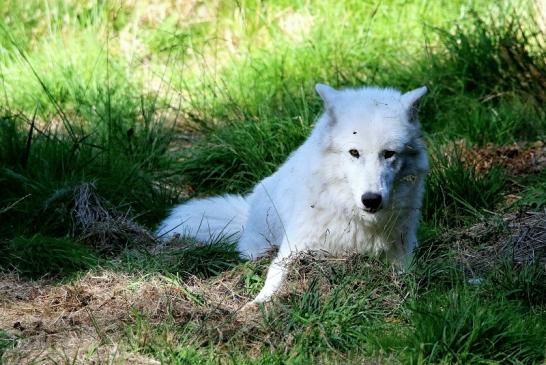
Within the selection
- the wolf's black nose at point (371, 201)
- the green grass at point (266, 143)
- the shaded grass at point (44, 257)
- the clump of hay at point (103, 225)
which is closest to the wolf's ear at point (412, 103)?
the wolf's black nose at point (371, 201)

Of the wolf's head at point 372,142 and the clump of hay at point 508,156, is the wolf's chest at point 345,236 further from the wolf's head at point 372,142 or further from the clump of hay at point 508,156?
the clump of hay at point 508,156

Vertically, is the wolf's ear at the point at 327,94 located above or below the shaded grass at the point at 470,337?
above

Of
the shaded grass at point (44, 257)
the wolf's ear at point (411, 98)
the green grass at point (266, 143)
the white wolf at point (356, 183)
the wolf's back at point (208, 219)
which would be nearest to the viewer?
the green grass at point (266, 143)

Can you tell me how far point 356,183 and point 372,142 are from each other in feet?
0.73

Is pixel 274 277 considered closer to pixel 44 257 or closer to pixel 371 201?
pixel 371 201

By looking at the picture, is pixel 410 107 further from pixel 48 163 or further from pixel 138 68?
pixel 138 68

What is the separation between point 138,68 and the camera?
28.6 feet

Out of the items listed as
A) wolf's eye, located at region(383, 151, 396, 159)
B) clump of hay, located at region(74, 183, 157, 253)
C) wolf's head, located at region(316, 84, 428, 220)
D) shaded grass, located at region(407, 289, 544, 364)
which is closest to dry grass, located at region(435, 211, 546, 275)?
wolf's head, located at region(316, 84, 428, 220)

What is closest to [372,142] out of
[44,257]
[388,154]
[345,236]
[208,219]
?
[388,154]

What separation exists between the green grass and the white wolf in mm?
205

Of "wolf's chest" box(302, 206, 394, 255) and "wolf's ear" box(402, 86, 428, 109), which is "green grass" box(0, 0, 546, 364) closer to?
"wolf's chest" box(302, 206, 394, 255)

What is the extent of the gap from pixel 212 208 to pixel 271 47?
10.9 ft

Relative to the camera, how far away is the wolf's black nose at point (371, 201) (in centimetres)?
445

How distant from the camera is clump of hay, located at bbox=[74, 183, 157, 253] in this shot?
17.9ft
